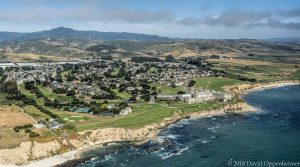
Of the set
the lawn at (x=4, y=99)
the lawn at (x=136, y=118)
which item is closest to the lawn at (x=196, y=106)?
the lawn at (x=136, y=118)

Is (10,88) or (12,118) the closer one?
(12,118)

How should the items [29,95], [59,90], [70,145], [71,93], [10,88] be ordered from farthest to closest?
[10,88] < [59,90] < [71,93] < [29,95] < [70,145]

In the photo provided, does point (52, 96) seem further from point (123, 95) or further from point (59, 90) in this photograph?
point (123, 95)

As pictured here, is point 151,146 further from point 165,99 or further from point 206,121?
point 165,99

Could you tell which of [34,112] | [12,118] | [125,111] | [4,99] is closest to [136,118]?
[125,111]

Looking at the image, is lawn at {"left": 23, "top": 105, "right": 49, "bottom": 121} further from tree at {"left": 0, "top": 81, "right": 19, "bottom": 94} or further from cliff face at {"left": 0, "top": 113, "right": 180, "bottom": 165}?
tree at {"left": 0, "top": 81, "right": 19, "bottom": 94}

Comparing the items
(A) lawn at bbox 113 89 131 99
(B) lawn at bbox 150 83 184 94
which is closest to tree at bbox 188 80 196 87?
(B) lawn at bbox 150 83 184 94
